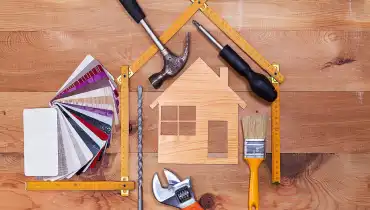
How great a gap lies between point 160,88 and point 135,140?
0.20 m

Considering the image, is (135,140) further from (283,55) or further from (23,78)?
(283,55)

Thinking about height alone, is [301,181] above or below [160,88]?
below

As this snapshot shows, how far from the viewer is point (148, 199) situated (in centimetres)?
151

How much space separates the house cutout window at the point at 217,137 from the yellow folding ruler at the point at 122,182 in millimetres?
290

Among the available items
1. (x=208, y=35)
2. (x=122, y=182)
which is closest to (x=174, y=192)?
(x=122, y=182)

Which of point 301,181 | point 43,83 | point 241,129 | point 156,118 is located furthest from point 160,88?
point 301,181

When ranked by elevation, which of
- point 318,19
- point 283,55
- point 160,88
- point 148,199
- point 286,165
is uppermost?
point 318,19

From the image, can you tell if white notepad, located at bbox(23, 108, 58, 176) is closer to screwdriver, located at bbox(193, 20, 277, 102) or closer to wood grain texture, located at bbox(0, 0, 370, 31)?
wood grain texture, located at bbox(0, 0, 370, 31)

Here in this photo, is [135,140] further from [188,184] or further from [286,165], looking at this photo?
[286,165]

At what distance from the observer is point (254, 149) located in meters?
1.46

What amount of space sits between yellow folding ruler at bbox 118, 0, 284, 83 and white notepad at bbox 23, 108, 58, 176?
0.96 feet

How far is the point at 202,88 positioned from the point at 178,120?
14 cm

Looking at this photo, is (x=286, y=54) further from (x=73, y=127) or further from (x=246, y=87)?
(x=73, y=127)

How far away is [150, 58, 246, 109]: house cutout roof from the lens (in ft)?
4.92
